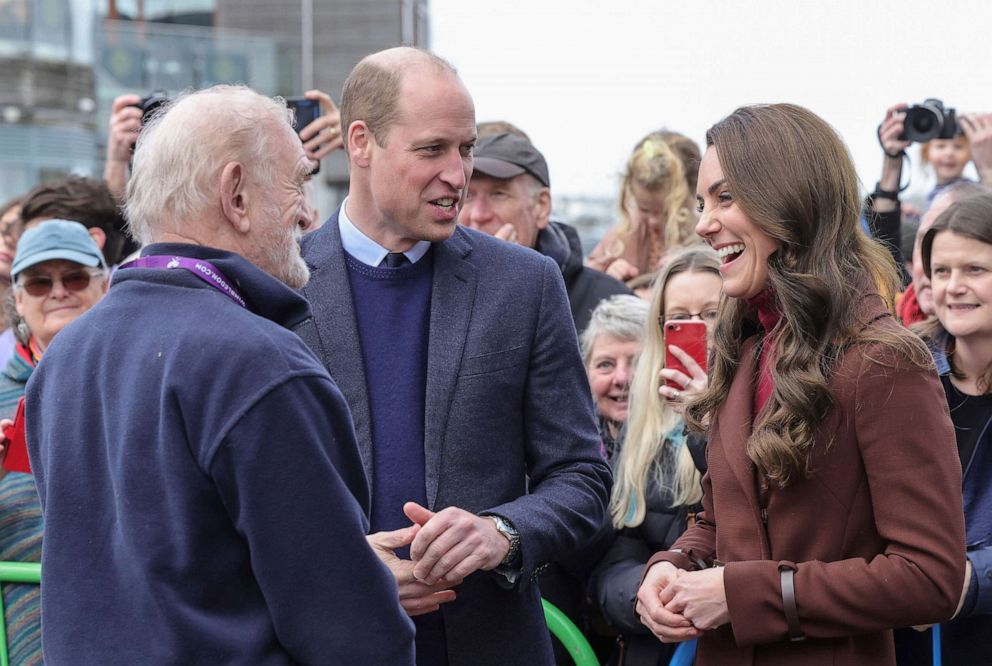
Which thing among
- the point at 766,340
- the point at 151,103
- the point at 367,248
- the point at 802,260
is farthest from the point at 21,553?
the point at 802,260

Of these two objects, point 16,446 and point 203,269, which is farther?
point 16,446

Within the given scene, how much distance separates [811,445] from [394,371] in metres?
0.97

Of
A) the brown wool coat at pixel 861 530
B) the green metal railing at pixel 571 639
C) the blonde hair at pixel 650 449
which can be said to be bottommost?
the green metal railing at pixel 571 639

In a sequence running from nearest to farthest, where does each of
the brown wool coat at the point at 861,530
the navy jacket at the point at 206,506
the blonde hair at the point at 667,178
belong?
the navy jacket at the point at 206,506
the brown wool coat at the point at 861,530
the blonde hair at the point at 667,178

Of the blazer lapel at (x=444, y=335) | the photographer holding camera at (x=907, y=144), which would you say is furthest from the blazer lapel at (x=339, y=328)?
the photographer holding camera at (x=907, y=144)

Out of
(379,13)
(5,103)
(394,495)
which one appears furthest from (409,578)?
(379,13)

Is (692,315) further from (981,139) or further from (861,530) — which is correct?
(981,139)

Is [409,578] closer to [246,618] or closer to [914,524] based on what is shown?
[246,618]

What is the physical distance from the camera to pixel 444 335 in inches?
108

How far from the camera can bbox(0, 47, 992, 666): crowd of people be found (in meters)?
1.82

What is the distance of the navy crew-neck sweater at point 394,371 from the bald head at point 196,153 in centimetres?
81

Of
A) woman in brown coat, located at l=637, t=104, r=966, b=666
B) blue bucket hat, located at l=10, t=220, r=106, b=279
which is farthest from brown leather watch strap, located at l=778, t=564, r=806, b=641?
blue bucket hat, located at l=10, t=220, r=106, b=279

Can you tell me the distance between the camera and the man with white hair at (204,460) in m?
1.79

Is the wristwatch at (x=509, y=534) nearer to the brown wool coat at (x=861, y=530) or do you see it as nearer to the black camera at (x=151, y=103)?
the brown wool coat at (x=861, y=530)
